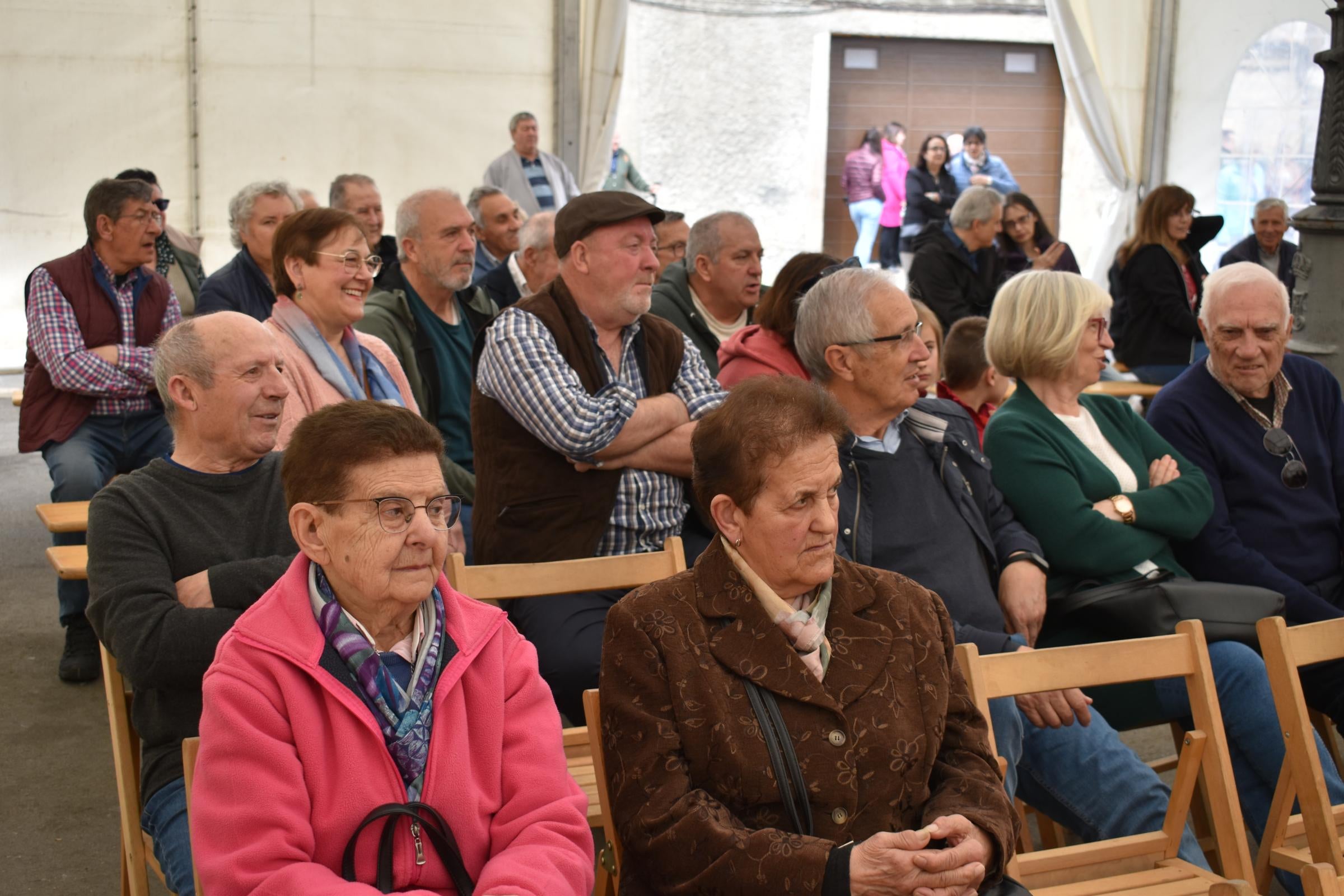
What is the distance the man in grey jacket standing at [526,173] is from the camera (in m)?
8.59

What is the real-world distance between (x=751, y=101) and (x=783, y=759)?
12622 mm

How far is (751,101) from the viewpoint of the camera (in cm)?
1384

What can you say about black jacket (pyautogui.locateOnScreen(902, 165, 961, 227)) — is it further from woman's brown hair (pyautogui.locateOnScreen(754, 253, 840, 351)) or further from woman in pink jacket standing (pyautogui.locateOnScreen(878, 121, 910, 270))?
woman's brown hair (pyautogui.locateOnScreen(754, 253, 840, 351))

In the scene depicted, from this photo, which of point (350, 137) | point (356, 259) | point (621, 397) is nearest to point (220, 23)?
point (350, 137)

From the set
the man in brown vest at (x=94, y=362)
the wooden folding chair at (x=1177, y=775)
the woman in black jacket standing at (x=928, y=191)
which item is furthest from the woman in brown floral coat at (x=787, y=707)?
the woman in black jacket standing at (x=928, y=191)

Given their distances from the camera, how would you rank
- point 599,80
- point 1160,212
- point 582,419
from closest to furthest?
point 582,419, point 1160,212, point 599,80

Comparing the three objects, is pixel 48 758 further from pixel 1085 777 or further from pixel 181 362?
pixel 1085 777

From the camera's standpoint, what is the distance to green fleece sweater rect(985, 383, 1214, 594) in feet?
9.91

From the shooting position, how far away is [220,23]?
848 centimetres

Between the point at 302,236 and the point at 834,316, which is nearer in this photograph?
the point at 834,316

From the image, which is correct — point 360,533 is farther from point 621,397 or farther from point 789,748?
point 621,397

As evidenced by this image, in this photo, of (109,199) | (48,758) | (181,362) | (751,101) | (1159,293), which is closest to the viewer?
(181,362)

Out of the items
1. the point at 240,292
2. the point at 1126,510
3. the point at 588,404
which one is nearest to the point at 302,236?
the point at 588,404

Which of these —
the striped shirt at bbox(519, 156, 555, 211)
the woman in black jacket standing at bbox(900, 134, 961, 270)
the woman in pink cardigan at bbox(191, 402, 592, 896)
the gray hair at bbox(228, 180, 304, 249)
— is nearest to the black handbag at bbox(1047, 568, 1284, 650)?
the woman in pink cardigan at bbox(191, 402, 592, 896)
